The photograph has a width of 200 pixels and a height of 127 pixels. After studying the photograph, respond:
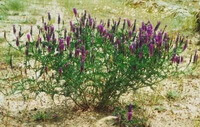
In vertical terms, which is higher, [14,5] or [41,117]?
[14,5]

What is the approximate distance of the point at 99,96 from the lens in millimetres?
4855

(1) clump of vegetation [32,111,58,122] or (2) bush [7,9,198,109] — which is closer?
(2) bush [7,9,198,109]

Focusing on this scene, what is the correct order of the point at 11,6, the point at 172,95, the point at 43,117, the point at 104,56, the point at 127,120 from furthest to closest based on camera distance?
the point at 11,6 → the point at 172,95 → the point at 43,117 → the point at 127,120 → the point at 104,56

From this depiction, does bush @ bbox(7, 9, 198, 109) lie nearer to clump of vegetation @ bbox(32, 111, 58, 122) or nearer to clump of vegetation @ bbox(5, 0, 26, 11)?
clump of vegetation @ bbox(32, 111, 58, 122)

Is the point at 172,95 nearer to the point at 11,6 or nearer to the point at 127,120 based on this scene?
the point at 127,120

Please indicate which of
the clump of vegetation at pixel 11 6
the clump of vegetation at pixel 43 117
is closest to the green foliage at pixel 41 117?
the clump of vegetation at pixel 43 117

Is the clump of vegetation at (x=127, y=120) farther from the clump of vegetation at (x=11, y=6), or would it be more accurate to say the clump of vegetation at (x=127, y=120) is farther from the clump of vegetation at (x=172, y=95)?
the clump of vegetation at (x=11, y=6)

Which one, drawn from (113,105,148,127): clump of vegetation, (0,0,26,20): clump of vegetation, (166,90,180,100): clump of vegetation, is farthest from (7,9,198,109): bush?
(0,0,26,20): clump of vegetation

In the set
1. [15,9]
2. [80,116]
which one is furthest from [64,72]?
[15,9]

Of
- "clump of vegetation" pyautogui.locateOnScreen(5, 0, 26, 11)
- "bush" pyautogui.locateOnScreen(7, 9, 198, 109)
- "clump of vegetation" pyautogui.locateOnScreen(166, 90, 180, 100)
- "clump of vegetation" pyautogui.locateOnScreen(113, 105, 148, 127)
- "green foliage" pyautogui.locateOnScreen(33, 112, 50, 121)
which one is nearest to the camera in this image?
"bush" pyautogui.locateOnScreen(7, 9, 198, 109)

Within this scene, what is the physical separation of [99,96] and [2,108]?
119cm

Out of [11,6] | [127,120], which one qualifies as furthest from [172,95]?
[11,6]

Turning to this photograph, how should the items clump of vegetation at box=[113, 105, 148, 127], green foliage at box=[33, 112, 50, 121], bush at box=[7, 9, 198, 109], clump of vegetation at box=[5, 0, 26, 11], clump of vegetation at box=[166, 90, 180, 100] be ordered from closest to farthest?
bush at box=[7, 9, 198, 109] < clump of vegetation at box=[113, 105, 148, 127] < green foliage at box=[33, 112, 50, 121] < clump of vegetation at box=[166, 90, 180, 100] < clump of vegetation at box=[5, 0, 26, 11]

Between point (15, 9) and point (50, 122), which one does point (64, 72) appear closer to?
point (50, 122)
